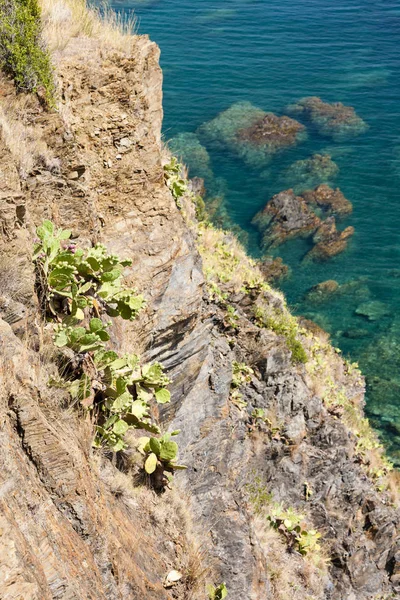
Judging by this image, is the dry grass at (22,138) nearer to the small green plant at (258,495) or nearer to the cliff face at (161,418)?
the cliff face at (161,418)

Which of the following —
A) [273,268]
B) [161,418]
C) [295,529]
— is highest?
[161,418]

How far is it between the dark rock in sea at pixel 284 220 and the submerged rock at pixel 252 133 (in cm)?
432

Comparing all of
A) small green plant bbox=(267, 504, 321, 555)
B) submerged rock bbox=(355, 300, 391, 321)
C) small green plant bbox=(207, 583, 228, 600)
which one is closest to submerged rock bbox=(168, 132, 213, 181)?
submerged rock bbox=(355, 300, 391, 321)

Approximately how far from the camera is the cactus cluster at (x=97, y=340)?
5.91 metres

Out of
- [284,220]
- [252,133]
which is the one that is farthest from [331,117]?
[284,220]

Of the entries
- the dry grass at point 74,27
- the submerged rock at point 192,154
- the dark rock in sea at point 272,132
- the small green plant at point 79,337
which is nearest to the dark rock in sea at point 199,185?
the submerged rock at point 192,154

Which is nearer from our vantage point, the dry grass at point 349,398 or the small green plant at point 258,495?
the small green plant at point 258,495

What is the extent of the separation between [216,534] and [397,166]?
2334 cm

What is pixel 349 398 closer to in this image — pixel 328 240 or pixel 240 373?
pixel 240 373

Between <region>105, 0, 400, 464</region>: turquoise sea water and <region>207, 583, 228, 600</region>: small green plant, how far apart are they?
35.7 ft

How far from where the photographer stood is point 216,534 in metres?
7.54

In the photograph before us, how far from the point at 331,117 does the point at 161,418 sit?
26.5 metres

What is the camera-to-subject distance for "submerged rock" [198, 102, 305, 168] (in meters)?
28.8

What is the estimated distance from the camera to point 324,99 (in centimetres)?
3284
